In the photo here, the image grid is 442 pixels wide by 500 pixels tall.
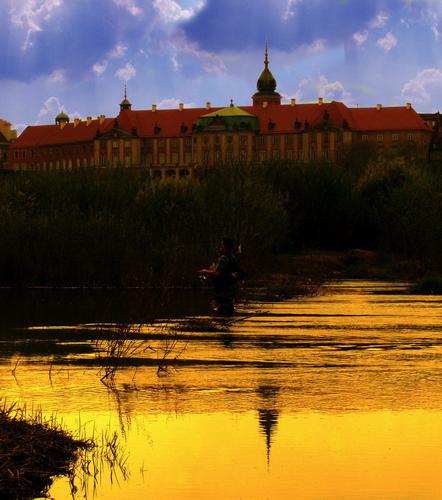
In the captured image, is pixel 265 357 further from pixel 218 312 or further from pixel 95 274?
pixel 95 274

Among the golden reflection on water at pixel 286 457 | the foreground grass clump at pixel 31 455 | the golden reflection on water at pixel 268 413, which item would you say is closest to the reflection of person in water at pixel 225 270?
the golden reflection on water at pixel 268 413

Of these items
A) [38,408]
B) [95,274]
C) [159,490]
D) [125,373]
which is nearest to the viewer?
[159,490]

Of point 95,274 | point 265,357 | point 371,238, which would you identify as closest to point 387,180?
point 371,238

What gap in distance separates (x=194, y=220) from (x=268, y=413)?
118ft

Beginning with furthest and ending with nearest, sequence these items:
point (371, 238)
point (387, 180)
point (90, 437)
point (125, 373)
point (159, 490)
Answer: point (387, 180), point (371, 238), point (125, 373), point (90, 437), point (159, 490)

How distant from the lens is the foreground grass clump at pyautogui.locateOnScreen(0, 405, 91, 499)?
10234 millimetres

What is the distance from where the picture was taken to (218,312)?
29.7 meters

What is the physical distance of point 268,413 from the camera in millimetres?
14016

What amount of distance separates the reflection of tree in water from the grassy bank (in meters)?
20.1

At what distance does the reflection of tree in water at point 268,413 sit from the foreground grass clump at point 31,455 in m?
1.74

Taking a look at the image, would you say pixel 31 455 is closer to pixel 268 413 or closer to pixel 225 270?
pixel 268 413

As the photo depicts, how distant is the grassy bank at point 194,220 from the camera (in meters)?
41.9

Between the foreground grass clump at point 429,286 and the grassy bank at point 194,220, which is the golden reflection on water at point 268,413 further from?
the foreground grass clump at point 429,286

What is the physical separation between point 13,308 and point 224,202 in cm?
2354
